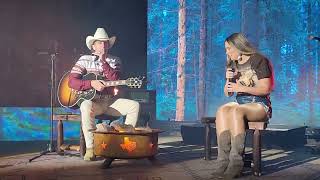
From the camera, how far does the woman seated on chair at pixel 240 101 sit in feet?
12.1

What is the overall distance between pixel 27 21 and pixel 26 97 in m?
1.60

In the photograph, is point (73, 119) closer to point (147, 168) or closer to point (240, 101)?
point (147, 168)

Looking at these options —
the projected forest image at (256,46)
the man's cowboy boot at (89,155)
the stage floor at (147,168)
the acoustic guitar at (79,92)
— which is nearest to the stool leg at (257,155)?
the stage floor at (147,168)

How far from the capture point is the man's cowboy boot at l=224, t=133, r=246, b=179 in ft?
11.8

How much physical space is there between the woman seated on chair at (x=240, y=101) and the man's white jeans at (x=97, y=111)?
1384 millimetres

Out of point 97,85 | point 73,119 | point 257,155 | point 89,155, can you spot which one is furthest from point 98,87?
point 257,155

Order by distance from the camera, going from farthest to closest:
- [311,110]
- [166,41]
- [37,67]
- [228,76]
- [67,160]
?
[166,41] → [311,110] → [37,67] → [67,160] → [228,76]

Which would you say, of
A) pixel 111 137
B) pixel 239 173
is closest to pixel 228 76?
pixel 239 173

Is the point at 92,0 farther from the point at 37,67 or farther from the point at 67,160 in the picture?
the point at 67,160

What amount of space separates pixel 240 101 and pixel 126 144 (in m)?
1.33

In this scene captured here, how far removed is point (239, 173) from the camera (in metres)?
3.64

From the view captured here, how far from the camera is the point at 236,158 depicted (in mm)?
3623

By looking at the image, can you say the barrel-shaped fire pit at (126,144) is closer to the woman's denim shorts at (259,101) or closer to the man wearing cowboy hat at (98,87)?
the man wearing cowboy hat at (98,87)

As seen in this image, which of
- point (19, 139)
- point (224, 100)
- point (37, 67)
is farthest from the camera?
point (224, 100)
